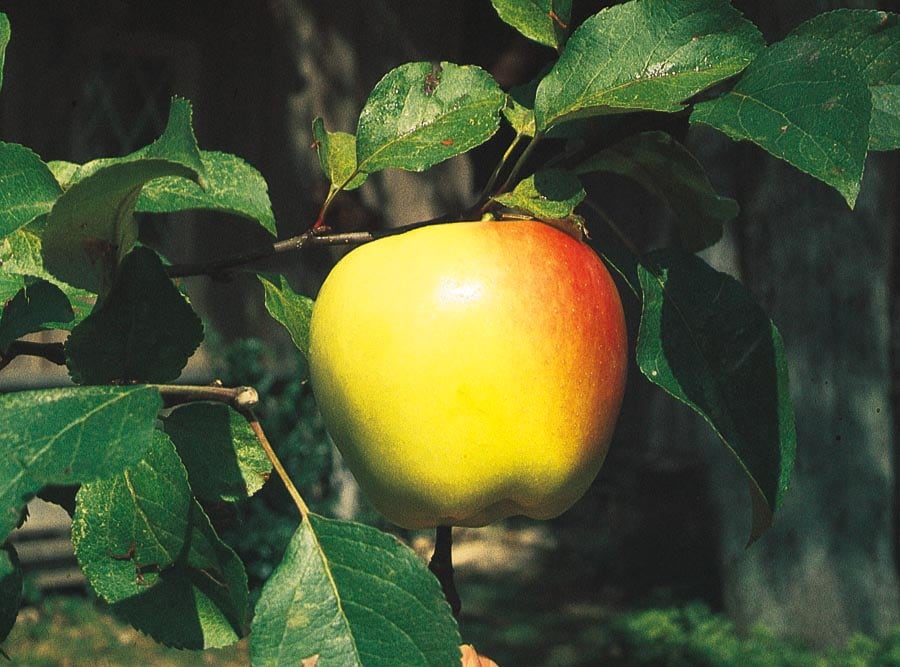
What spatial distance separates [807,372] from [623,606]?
1380 millimetres

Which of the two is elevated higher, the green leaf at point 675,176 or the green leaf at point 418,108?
the green leaf at point 418,108

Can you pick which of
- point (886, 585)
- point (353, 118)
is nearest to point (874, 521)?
point (886, 585)

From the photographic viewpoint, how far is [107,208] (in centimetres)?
48

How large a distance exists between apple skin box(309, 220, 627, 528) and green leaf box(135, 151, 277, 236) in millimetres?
104

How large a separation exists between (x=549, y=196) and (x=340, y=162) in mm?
128

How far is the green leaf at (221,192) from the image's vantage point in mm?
639

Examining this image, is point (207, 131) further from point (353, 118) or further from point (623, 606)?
point (623, 606)

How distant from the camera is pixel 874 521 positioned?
3570mm

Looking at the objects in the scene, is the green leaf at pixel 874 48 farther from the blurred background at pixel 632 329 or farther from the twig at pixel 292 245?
the blurred background at pixel 632 329

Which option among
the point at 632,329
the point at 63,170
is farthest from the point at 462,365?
the point at 632,329

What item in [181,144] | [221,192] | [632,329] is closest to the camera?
[181,144]

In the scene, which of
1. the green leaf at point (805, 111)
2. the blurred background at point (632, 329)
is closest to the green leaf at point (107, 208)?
the green leaf at point (805, 111)

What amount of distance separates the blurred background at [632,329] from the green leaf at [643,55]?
2.36 metres

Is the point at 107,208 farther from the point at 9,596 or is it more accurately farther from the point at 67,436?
the point at 9,596
